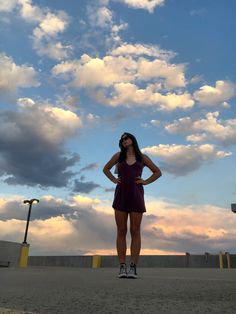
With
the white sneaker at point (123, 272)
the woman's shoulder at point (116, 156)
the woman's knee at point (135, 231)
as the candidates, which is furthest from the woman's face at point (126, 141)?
the white sneaker at point (123, 272)

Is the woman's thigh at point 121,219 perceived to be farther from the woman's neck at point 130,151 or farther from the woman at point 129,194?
the woman's neck at point 130,151

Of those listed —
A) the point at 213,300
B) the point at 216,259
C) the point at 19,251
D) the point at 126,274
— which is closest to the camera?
the point at 213,300

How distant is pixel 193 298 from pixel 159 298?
25 cm

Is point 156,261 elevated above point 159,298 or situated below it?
above

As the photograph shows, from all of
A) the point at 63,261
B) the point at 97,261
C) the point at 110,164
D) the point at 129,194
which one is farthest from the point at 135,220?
the point at 63,261

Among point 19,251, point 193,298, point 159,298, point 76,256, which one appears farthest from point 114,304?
point 76,256

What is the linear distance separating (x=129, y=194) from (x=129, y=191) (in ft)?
0.15

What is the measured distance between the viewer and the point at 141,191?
639 cm

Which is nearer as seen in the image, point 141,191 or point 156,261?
point 141,191

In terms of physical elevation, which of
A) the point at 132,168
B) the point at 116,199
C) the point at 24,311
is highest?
the point at 132,168

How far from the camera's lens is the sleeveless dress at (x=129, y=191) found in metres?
6.23

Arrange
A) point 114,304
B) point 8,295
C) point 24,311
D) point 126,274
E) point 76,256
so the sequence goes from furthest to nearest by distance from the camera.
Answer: point 76,256, point 126,274, point 8,295, point 114,304, point 24,311

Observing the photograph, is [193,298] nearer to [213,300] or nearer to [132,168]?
[213,300]

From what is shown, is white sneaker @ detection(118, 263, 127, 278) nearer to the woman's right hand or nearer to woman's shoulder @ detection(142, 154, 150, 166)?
the woman's right hand
